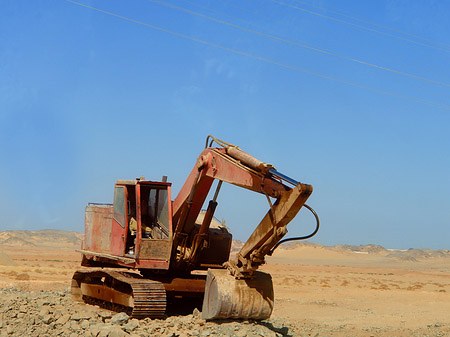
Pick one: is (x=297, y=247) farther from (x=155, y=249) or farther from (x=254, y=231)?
(x=254, y=231)

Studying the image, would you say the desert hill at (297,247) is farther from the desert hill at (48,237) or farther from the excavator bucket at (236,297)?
the excavator bucket at (236,297)

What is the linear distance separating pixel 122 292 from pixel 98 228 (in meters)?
2.19

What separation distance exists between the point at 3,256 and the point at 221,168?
30.2 metres

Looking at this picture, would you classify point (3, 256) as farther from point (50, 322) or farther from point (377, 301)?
point (50, 322)

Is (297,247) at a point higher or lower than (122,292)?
higher

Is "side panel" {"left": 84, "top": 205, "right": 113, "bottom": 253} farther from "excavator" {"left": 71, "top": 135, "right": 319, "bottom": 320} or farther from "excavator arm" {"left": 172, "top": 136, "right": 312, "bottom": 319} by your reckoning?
"excavator arm" {"left": 172, "top": 136, "right": 312, "bottom": 319}

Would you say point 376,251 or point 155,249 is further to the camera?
point 376,251

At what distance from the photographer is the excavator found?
10305mm

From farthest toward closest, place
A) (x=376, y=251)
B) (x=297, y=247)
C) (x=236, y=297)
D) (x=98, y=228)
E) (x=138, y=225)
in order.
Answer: (x=376, y=251) < (x=297, y=247) < (x=98, y=228) < (x=138, y=225) < (x=236, y=297)

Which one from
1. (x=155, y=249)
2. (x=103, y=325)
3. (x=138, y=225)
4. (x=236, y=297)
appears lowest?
(x=103, y=325)

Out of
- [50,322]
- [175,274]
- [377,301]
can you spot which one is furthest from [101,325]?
[377,301]

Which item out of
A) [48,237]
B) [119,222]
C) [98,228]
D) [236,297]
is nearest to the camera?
[236,297]

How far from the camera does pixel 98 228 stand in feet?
46.9

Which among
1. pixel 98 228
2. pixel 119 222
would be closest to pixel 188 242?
pixel 119 222
